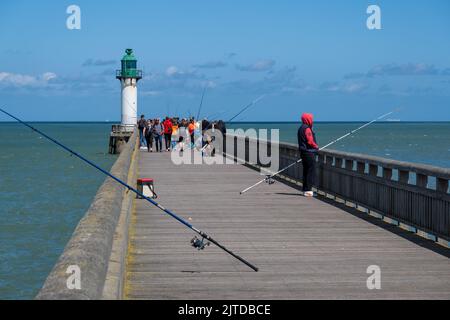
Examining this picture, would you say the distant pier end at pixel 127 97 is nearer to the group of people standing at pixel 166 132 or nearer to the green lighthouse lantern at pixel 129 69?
the green lighthouse lantern at pixel 129 69

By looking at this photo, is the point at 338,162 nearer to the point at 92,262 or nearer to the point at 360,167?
the point at 360,167

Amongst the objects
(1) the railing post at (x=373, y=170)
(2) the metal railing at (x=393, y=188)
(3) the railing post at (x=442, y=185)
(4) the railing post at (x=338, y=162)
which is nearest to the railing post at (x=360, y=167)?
(2) the metal railing at (x=393, y=188)

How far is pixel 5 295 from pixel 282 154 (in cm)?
877

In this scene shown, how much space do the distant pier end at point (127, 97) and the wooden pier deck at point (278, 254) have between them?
2315 inches

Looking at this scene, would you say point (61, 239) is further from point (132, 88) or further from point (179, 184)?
point (132, 88)

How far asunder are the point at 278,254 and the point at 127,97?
6544 centimetres

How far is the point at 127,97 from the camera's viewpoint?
74.6m

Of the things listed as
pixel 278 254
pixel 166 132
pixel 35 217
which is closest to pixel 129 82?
pixel 166 132

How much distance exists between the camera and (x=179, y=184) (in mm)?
20625

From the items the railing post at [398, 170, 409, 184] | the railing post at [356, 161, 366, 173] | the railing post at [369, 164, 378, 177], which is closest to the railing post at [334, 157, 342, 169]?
the railing post at [356, 161, 366, 173]

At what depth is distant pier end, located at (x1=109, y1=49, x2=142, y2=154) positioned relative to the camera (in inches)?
2940

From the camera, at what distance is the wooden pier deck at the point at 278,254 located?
8.00 metres

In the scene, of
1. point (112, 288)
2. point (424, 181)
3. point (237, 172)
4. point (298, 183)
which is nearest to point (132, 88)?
point (237, 172)
